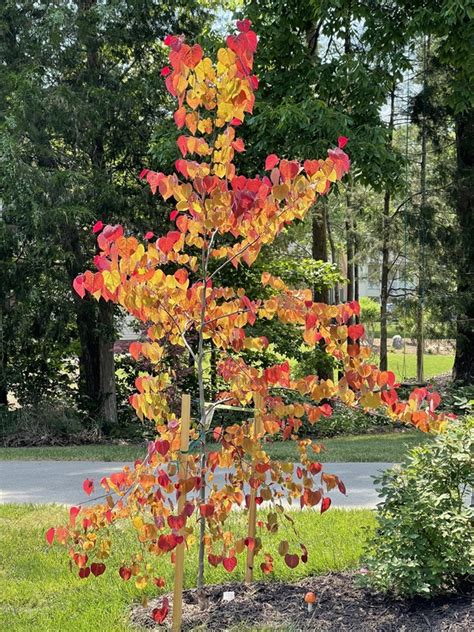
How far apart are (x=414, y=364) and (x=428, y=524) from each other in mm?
22852

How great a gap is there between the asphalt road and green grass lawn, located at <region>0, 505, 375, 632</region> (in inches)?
29.7

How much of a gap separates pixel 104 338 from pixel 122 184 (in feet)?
8.44

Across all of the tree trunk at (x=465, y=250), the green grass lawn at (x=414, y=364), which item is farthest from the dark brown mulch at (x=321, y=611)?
the green grass lawn at (x=414, y=364)

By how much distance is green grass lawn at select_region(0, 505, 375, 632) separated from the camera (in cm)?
372

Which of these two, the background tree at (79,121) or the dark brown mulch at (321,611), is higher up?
the background tree at (79,121)

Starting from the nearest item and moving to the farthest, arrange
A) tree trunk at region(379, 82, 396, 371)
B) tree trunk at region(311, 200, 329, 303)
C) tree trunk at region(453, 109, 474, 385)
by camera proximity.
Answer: tree trunk at region(453, 109, 474, 385) < tree trunk at region(311, 200, 329, 303) < tree trunk at region(379, 82, 396, 371)

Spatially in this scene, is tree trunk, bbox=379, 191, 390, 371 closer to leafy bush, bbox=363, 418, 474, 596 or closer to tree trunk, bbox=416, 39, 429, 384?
tree trunk, bbox=416, 39, 429, 384

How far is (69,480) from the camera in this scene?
7.49 meters

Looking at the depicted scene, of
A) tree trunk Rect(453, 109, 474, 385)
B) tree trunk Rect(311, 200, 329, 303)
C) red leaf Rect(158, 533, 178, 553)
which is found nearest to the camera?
red leaf Rect(158, 533, 178, 553)

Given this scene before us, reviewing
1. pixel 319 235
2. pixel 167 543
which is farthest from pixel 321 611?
pixel 319 235

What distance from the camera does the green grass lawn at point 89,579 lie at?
3.72 meters

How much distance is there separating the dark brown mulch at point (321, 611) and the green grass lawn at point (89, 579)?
8.4 inches

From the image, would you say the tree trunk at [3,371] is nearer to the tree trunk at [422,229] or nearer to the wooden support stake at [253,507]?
the tree trunk at [422,229]

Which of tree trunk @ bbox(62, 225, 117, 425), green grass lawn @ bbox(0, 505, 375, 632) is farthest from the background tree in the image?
green grass lawn @ bbox(0, 505, 375, 632)
